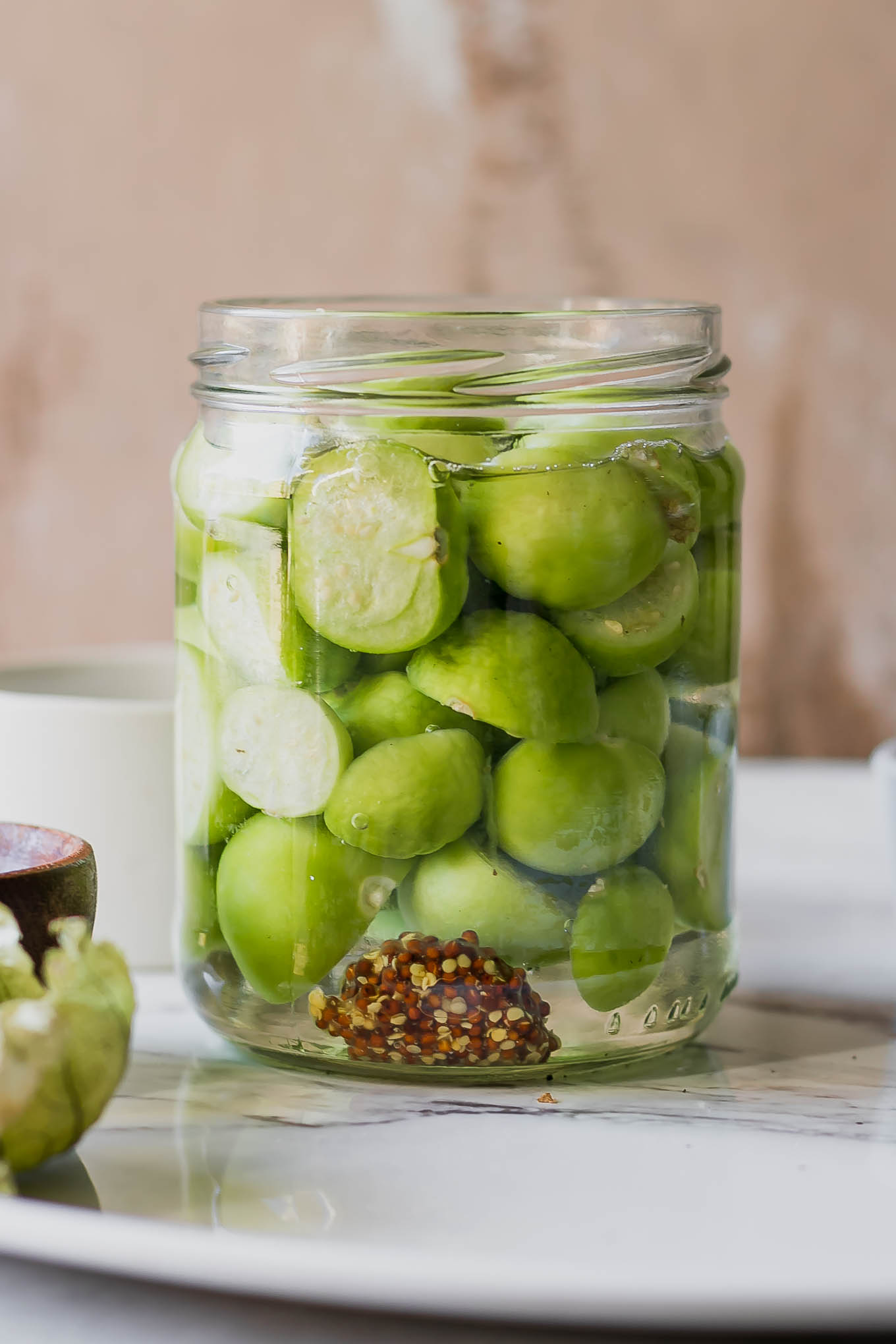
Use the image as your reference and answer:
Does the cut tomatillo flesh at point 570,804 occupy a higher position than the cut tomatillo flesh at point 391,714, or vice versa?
the cut tomatillo flesh at point 391,714

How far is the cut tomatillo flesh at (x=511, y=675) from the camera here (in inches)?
16.6

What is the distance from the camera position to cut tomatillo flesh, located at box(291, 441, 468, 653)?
0.42 meters

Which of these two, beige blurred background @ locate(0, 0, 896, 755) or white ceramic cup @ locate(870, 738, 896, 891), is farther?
beige blurred background @ locate(0, 0, 896, 755)

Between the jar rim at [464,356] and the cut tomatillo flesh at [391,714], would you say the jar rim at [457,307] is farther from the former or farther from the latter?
the cut tomatillo flesh at [391,714]

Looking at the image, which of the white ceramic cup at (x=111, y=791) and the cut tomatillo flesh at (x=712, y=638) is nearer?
the cut tomatillo flesh at (x=712, y=638)

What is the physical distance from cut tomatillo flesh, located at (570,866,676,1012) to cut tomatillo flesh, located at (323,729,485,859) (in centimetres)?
5

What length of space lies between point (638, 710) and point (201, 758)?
0.14 meters

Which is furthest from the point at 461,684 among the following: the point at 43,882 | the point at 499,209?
the point at 499,209

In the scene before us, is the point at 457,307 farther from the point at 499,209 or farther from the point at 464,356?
the point at 499,209

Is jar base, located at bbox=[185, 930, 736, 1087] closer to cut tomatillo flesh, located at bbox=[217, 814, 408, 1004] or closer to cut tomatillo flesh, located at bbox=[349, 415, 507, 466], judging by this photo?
cut tomatillo flesh, located at bbox=[217, 814, 408, 1004]

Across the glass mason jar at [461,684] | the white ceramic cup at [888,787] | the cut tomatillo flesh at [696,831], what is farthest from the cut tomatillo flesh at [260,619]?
the white ceramic cup at [888,787]

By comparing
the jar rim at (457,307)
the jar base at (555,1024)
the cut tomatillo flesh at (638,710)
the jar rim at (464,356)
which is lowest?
the jar base at (555,1024)

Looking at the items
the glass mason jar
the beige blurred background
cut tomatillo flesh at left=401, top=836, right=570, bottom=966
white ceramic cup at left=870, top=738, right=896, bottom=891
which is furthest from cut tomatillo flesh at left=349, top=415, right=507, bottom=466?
the beige blurred background

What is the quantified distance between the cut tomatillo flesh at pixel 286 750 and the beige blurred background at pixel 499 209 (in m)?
0.73
